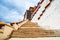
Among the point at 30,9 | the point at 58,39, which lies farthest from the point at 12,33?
the point at 30,9

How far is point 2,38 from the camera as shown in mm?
1859

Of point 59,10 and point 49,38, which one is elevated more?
point 59,10

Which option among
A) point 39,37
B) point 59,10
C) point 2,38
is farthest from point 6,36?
point 59,10

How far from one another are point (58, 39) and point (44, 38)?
0.20 m

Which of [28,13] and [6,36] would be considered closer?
[6,36]

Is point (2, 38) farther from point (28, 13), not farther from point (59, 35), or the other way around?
point (28, 13)

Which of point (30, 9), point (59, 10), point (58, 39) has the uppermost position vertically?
point (30, 9)

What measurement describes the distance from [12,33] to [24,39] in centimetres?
23

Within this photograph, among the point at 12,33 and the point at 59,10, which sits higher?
the point at 59,10

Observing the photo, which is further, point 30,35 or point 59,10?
point 59,10

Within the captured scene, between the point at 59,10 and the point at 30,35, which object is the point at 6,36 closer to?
the point at 30,35

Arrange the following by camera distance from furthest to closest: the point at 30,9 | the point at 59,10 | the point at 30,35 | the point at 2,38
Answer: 1. the point at 30,9
2. the point at 59,10
3. the point at 30,35
4. the point at 2,38

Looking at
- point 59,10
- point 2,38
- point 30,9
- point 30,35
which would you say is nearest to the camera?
point 2,38

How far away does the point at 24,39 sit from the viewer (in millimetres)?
1910
